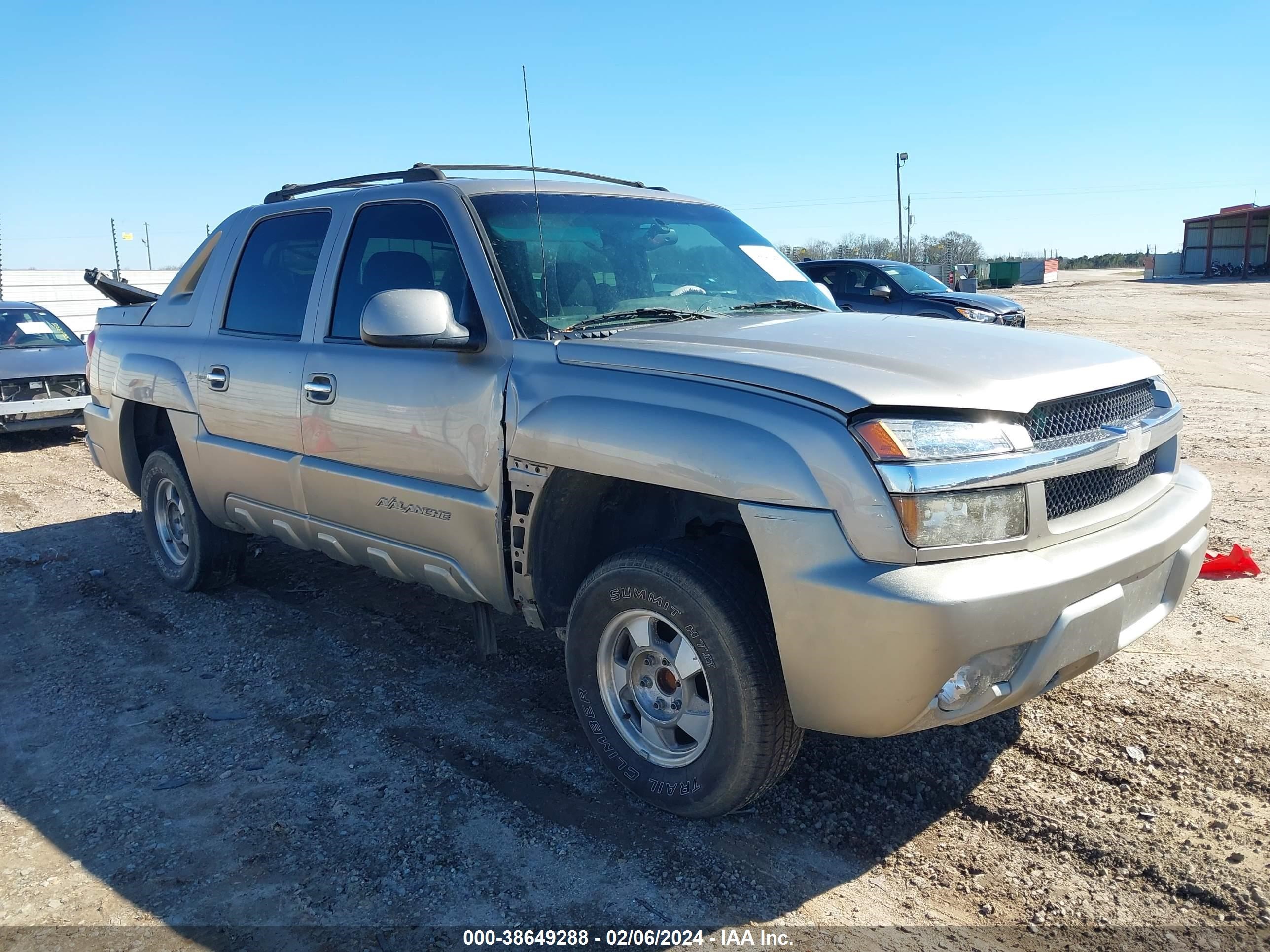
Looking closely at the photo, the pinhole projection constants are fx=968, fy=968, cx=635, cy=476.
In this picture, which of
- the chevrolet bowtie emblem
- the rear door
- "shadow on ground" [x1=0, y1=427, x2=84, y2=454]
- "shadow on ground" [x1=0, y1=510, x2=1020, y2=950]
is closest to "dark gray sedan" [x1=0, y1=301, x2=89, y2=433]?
"shadow on ground" [x1=0, y1=427, x2=84, y2=454]

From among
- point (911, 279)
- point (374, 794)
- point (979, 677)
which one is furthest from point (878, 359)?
point (911, 279)

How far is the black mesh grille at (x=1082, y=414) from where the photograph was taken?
8.95 feet

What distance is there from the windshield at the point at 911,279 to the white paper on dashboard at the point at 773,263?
1000 centimetres

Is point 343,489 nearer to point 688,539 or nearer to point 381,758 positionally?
point 381,758

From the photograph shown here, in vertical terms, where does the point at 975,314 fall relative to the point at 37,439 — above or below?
above

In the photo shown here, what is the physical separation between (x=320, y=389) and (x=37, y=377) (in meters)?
8.64

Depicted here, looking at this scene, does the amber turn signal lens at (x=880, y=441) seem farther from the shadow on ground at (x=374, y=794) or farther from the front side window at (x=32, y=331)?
the front side window at (x=32, y=331)

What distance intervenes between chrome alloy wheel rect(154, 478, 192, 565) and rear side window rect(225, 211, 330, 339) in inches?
51.5

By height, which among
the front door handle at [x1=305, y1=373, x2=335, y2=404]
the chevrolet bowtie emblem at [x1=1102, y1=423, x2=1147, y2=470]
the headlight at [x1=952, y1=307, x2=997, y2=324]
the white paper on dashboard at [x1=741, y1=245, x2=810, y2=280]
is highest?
the white paper on dashboard at [x1=741, y1=245, x2=810, y2=280]

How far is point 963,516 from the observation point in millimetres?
2510

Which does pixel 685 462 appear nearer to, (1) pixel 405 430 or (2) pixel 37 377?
(1) pixel 405 430

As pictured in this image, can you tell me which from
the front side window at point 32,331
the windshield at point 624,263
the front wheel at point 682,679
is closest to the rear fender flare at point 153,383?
the windshield at point 624,263

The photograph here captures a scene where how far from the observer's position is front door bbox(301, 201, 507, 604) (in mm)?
3449

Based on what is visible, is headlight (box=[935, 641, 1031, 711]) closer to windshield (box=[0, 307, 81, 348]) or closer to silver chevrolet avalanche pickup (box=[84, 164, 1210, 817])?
silver chevrolet avalanche pickup (box=[84, 164, 1210, 817])
